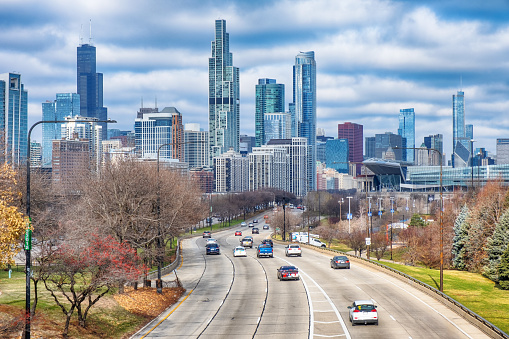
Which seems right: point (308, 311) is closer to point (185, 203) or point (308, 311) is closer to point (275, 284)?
point (275, 284)

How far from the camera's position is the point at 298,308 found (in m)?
39.8

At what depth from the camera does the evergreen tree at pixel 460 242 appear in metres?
71.4

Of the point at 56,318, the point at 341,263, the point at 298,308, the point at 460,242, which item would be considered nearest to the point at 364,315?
the point at 298,308

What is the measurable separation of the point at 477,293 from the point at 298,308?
55.7 feet

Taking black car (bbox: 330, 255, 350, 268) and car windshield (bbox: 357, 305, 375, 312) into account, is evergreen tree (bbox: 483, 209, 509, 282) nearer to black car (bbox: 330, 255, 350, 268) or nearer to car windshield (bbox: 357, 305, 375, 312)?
black car (bbox: 330, 255, 350, 268)

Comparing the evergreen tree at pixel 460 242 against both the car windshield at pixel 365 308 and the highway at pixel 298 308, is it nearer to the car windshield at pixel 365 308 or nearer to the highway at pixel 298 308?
the highway at pixel 298 308

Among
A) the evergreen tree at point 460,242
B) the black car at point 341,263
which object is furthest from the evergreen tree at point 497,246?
the black car at point 341,263

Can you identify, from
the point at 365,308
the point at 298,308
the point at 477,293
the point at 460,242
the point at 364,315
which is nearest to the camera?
the point at 364,315

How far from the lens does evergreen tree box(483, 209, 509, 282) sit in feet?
190

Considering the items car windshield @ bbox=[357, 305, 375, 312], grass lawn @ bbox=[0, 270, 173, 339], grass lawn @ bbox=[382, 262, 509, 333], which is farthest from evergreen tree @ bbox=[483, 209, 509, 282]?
grass lawn @ bbox=[0, 270, 173, 339]

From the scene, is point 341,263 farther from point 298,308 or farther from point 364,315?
point 364,315

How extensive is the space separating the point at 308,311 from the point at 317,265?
27.9 m

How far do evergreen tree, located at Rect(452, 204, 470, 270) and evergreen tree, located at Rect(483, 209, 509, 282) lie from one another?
11.2 meters

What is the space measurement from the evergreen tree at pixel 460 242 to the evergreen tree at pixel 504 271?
17.8 metres
